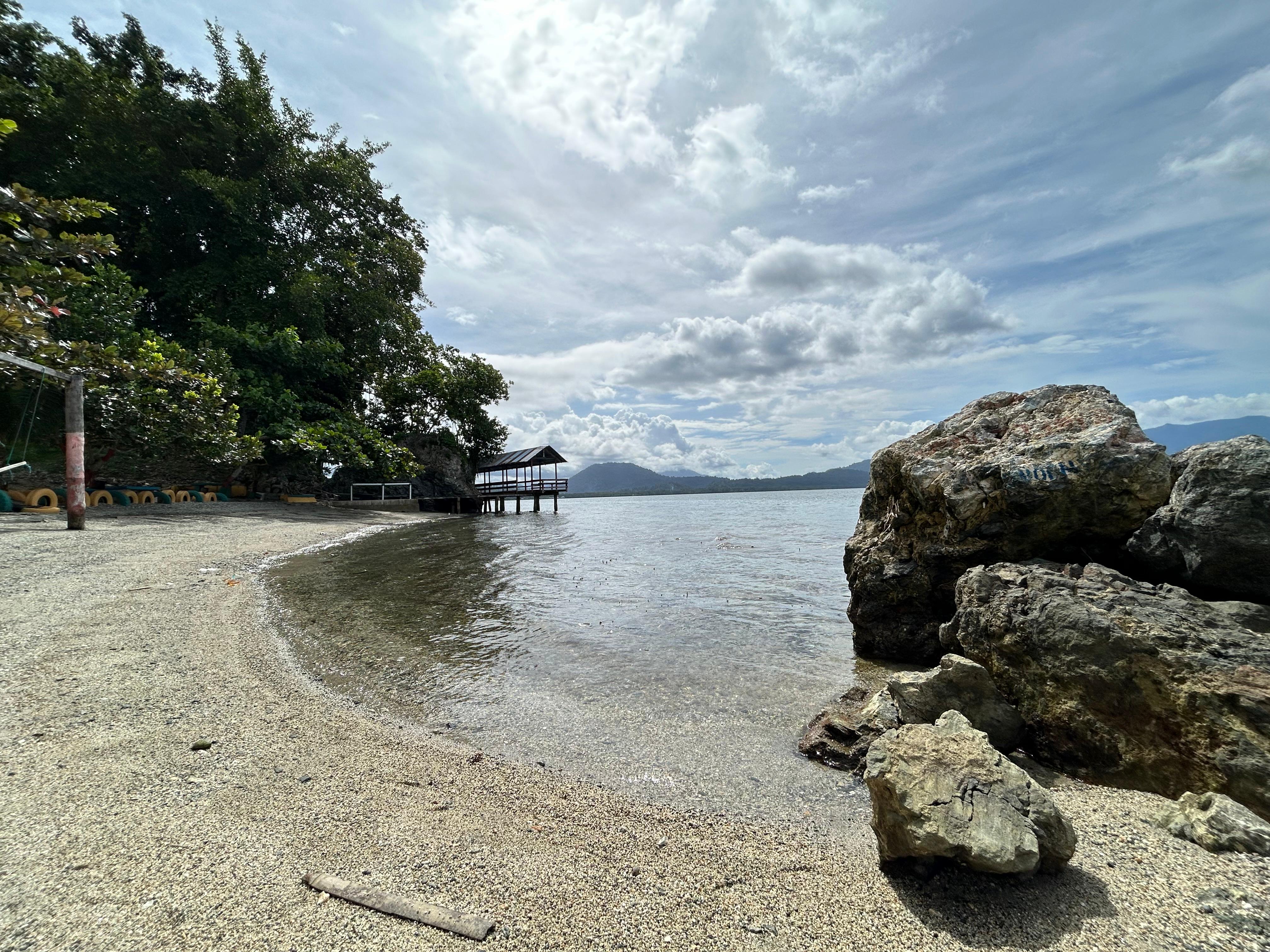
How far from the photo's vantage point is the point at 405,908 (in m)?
2.37

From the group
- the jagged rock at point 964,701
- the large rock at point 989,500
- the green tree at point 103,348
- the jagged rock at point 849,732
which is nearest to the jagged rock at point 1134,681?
the jagged rock at point 964,701

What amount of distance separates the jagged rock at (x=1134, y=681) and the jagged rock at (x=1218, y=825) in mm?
338

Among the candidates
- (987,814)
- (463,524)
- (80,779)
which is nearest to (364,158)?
(463,524)

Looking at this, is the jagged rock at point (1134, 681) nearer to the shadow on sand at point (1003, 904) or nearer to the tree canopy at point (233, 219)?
the shadow on sand at point (1003, 904)

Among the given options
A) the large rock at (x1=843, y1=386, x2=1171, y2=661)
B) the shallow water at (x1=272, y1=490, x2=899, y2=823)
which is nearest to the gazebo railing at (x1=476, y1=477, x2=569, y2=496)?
the shallow water at (x1=272, y1=490, x2=899, y2=823)

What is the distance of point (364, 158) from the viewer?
1442 inches

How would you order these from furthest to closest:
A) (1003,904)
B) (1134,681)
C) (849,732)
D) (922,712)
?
(849,732), (922,712), (1134,681), (1003,904)

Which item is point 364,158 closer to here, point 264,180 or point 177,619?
point 264,180

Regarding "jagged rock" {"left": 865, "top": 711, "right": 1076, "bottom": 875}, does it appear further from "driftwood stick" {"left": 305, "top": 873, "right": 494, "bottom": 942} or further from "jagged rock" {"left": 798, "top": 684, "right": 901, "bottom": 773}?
"driftwood stick" {"left": 305, "top": 873, "right": 494, "bottom": 942}

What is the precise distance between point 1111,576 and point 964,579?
3.63 ft

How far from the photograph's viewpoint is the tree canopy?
25.2m

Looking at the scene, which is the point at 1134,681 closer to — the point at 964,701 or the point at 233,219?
the point at 964,701

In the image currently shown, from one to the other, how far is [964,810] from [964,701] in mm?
1831

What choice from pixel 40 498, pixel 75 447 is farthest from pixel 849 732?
pixel 40 498
